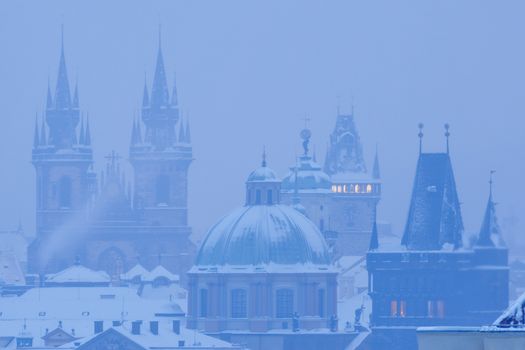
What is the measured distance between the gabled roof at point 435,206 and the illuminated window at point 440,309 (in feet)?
8.95

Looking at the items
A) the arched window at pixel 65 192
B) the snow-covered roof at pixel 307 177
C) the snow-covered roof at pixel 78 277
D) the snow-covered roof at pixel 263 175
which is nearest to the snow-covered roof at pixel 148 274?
the snow-covered roof at pixel 78 277

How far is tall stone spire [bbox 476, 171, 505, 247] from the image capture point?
112 metres

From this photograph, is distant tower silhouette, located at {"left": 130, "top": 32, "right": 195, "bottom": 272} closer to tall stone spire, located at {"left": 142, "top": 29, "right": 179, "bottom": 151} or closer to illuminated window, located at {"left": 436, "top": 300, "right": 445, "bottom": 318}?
tall stone spire, located at {"left": 142, "top": 29, "right": 179, "bottom": 151}

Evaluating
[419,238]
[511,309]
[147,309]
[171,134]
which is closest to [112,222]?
[171,134]

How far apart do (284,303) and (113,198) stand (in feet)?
228

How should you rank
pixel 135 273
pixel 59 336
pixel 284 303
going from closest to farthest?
pixel 284 303
pixel 59 336
pixel 135 273

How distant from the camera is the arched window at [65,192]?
19300 centimetres

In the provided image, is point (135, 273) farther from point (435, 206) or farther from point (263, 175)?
point (435, 206)

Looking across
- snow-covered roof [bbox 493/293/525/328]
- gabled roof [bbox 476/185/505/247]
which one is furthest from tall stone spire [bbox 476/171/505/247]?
snow-covered roof [bbox 493/293/525/328]

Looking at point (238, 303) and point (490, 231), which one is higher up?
point (490, 231)

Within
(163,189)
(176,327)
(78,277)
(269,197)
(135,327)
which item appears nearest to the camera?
(176,327)

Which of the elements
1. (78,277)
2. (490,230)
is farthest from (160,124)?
(490,230)

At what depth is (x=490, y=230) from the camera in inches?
4471

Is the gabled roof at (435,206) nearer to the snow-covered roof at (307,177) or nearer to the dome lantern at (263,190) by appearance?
the dome lantern at (263,190)
